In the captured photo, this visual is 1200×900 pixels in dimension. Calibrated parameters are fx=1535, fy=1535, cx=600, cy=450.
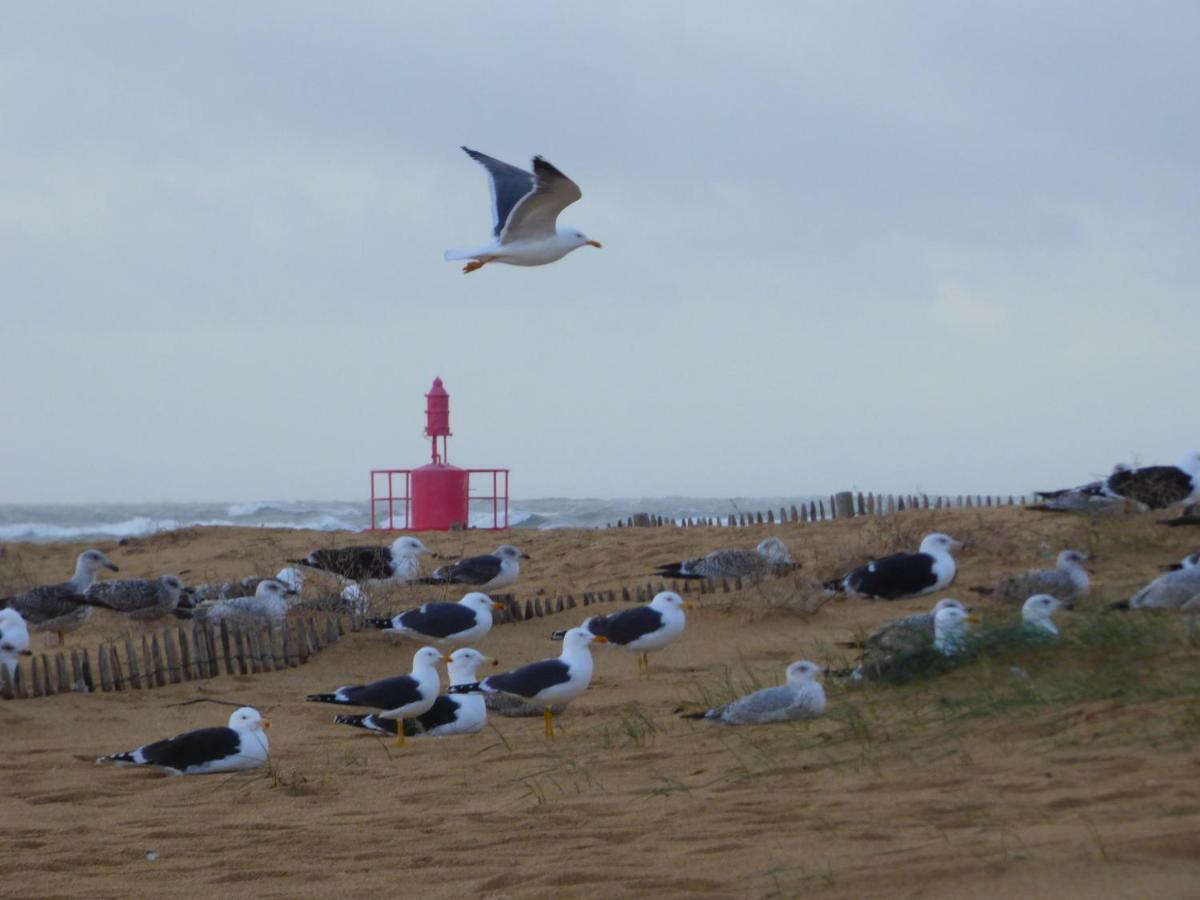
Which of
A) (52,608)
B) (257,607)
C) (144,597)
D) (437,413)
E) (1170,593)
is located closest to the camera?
(1170,593)

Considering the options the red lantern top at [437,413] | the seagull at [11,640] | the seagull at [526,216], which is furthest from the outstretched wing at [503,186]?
the red lantern top at [437,413]

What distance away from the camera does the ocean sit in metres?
40.6

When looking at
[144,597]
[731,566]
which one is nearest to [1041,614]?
[731,566]

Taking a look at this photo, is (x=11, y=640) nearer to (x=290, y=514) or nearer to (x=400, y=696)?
(x=400, y=696)

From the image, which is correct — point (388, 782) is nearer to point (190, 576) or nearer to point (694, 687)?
point (694, 687)

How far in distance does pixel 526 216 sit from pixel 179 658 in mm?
4974

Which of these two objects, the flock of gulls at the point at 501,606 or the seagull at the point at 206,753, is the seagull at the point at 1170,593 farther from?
the seagull at the point at 206,753

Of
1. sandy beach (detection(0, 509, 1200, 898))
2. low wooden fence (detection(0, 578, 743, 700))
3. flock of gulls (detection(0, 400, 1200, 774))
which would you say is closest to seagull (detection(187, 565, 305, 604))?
flock of gulls (detection(0, 400, 1200, 774))

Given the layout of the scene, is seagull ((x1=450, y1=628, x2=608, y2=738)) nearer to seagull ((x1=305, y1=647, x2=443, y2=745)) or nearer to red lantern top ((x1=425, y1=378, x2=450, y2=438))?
seagull ((x1=305, y1=647, x2=443, y2=745))

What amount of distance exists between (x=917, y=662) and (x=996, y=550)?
19.6 feet

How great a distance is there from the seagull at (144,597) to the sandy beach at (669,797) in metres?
3.48

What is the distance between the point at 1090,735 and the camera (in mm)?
5324

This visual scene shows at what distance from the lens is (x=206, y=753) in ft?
23.4

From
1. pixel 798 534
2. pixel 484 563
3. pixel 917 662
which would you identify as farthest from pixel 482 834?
pixel 798 534
